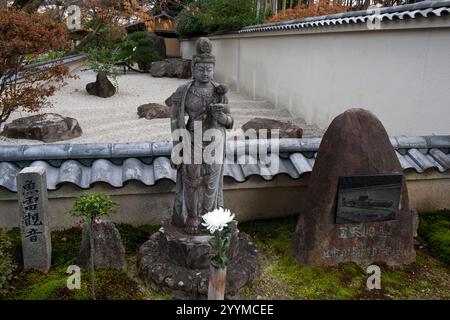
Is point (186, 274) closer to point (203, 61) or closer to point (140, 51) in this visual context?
point (203, 61)

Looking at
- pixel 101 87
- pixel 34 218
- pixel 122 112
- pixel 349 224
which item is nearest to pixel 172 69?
pixel 101 87

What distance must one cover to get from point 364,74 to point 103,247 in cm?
775

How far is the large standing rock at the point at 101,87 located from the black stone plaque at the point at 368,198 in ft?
45.5

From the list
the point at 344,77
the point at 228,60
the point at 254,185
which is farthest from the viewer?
the point at 228,60

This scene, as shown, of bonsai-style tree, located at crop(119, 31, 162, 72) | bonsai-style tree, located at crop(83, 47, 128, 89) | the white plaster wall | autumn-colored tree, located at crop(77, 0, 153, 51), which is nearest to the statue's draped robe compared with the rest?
the white plaster wall

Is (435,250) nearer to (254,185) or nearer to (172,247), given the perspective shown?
(254,185)

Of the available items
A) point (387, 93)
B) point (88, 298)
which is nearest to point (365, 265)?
point (88, 298)

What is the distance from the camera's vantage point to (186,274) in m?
4.14

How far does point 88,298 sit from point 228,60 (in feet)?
64.7

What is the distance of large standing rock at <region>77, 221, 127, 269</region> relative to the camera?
14.4 feet

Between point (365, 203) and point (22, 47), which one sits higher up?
point (22, 47)

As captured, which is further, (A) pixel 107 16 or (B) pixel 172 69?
(B) pixel 172 69

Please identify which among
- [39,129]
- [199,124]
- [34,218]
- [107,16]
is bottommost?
[39,129]
